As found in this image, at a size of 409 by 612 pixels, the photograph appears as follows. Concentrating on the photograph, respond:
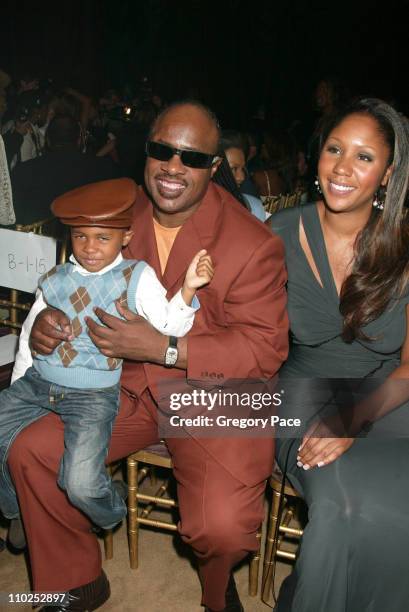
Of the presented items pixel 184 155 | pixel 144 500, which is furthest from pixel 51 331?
pixel 144 500

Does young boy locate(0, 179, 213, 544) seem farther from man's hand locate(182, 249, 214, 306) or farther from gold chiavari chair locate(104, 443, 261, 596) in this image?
gold chiavari chair locate(104, 443, 261, 596)

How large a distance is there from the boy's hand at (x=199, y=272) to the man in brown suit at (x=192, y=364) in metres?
0.19

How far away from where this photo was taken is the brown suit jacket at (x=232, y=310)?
7.31ft

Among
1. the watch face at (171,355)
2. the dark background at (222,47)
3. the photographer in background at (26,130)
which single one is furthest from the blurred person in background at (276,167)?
the dark background at (222,47)

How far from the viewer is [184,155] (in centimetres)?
228

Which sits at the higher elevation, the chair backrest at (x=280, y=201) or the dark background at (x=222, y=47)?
the dark background at (x=222, y=47)

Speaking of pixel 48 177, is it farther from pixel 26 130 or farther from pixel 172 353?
pixel 26 130

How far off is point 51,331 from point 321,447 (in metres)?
1.07

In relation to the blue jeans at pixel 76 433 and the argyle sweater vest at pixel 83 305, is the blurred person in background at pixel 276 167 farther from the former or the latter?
the blue jeans at pixel 76 433

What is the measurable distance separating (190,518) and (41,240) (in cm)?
147

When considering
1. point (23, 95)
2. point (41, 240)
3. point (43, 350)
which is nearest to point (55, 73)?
point (23, 95)

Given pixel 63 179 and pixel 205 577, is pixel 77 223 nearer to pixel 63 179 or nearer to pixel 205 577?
pixel 205 577

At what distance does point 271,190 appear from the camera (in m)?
5.51

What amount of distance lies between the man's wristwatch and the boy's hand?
9.4 inches
